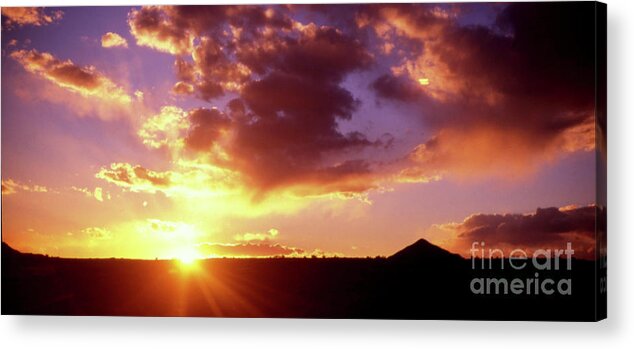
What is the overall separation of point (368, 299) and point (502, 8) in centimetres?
299

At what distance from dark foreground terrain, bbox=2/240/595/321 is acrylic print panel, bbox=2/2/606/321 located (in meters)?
0.02

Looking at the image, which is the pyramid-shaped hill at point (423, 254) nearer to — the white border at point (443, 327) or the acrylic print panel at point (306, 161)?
the acrylic print panel at point (306, 161)

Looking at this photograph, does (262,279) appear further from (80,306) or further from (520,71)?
(520,71)

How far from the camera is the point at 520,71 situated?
11.8 m

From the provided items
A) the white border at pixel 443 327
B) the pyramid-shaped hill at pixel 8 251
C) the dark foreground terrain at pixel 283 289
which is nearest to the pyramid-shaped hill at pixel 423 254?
the dark foreground terrain at pixel 283 289

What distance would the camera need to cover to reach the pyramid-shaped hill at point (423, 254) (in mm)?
11789

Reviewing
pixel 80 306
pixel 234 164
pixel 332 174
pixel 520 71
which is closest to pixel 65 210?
pixel 80 306

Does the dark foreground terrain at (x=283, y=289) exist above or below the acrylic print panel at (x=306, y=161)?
below

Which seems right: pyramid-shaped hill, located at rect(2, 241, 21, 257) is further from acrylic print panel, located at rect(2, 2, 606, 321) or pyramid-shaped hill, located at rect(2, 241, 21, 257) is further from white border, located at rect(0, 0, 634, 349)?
white border, located at rect(0, 0, 634, 349)

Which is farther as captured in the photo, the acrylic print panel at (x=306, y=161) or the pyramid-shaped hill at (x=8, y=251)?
the pyramid-shaped hill at (x=8, y=251)

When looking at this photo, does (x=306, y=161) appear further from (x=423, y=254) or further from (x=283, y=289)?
(x=423, y=254)

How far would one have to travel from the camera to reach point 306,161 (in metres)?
12.0

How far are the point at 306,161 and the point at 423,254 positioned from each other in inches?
55.3

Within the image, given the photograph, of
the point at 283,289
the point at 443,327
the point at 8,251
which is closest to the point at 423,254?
the point at 443,327
